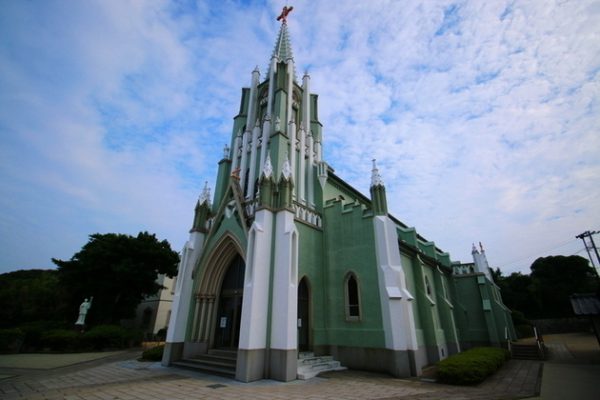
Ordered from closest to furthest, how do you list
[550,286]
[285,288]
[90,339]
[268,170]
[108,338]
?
[285,288], [268,170], [90,339], [108,338], [550,286]

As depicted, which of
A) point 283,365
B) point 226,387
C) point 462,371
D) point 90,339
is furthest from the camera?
point 90,339

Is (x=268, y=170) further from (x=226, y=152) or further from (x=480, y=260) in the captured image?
(x=480, y=260)

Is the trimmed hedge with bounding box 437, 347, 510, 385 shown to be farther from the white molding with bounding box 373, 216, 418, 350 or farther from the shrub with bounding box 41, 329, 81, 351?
the shrub with bounding box 41, 329, 81, 351

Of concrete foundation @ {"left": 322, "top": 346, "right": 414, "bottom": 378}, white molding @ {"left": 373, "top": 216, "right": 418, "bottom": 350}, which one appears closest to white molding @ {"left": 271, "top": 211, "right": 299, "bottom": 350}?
concrete foundation @ {"left": 322, "top": 346, "right": 414, "bottom": 378}

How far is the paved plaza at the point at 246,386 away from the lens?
769 centimetres

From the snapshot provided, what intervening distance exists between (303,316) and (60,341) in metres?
17.8

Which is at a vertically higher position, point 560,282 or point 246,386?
point 560,282

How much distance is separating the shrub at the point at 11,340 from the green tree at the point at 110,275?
26.5ft

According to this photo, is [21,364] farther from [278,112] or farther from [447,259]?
[447,259]

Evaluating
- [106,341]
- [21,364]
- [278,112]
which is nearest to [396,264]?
[278,112]

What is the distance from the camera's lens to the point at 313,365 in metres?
11.6

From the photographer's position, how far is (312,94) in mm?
21781

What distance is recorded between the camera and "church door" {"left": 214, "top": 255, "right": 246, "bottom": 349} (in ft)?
46.3

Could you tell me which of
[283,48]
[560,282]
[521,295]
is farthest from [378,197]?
[560,282]
